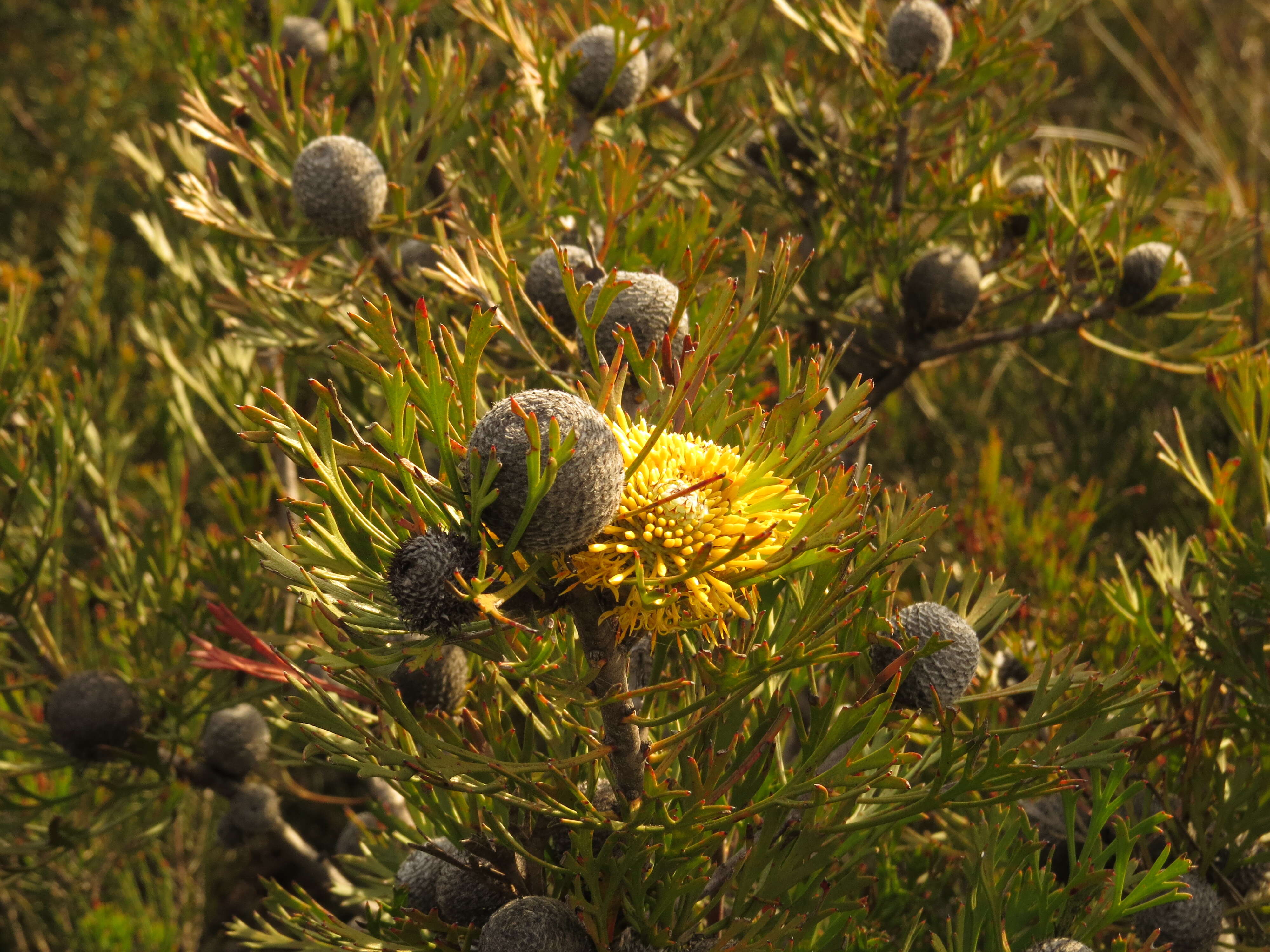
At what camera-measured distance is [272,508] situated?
6.59 ft

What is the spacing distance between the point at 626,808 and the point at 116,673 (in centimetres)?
86

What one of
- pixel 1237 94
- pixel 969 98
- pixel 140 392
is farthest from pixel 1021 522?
pixel 1237 94

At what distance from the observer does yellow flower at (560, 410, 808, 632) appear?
1.73ft

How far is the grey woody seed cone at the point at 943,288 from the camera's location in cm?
109

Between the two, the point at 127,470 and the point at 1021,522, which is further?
the point at 127,470

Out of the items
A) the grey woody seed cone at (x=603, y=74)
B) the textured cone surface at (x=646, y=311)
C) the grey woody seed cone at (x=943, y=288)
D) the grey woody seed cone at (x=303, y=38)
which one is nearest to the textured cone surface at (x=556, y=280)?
the textured cone surface at (x=646, y=311)

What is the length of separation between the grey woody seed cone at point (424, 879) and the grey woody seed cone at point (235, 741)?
47 cm

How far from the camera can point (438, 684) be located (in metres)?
0.80

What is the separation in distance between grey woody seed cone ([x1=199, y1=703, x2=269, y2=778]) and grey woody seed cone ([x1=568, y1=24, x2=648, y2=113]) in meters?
0.81

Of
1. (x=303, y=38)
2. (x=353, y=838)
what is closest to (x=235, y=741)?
(x=353, y=838)

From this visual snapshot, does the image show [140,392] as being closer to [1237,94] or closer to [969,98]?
[969,98]

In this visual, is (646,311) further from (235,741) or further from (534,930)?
(235,741)

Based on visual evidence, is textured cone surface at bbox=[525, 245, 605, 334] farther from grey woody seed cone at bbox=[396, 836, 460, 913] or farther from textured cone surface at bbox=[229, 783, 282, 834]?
textured cone surface at bbox=[229, 783, 282, 834]

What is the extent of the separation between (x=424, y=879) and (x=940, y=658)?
0.43 meters
